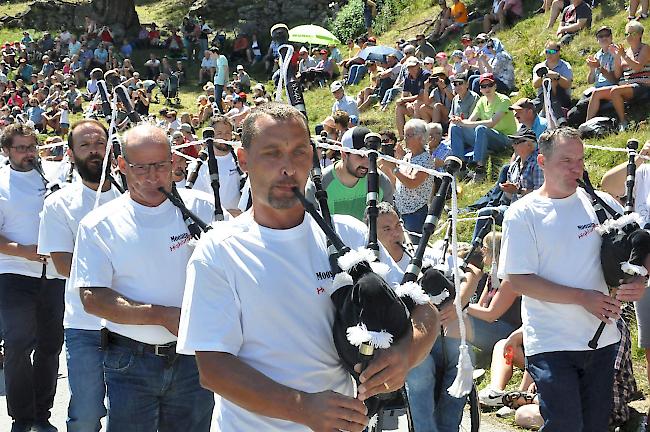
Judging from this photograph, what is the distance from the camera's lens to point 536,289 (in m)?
4.99

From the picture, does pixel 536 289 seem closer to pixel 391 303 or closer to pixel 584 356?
pixel 584 356

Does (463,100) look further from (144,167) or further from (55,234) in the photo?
(144,167)

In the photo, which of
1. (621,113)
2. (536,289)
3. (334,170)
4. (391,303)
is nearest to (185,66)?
(621,113)

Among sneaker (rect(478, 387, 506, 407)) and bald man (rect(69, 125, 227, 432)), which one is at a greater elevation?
bald man (rect(69, 125, 227, 432))

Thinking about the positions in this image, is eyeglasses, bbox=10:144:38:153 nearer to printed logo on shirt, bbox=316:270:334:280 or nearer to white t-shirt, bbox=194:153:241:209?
white t-shirt, bbox=194:153:241:209

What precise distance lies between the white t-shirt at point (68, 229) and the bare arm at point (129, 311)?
2.58 feet

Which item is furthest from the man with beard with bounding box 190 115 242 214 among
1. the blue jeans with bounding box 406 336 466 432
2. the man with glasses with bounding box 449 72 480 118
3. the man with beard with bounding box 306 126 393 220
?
the man with glasses with bounding box 449 72 480 118

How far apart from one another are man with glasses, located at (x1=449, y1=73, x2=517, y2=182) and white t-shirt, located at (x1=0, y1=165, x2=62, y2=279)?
704 centimetres

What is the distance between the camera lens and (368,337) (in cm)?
263

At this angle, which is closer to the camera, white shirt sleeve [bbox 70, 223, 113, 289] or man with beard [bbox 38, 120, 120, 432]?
white shirt sleeve [bbox 70, 223, 113, 289]

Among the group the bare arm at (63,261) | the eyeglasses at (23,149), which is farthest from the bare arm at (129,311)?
the eyeglasses at (23,149)

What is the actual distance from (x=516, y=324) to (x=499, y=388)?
776 mm

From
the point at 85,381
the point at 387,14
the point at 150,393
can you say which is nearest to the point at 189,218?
the point at 150,393

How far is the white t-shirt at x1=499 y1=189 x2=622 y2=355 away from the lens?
5.00 meters
